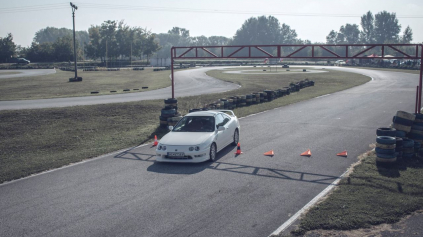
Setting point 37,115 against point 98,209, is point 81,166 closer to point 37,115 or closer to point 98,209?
point 98,209

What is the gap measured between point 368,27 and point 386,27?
32.7 feet

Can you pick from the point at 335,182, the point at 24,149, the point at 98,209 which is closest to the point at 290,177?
the point at 335,182

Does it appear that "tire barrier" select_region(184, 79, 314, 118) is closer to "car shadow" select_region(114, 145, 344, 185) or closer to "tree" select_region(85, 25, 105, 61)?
"car shadow" select_region(114, 145, 344, 185)

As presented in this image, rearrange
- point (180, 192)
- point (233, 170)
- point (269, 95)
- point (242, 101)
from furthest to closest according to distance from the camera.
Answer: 1. point (269, 95)
2. point (242, 101)
3. point (233, 170)
4. point (180, 192)

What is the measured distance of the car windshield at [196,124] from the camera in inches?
526

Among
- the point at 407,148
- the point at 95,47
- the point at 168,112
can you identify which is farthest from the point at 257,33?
the point at 407,148

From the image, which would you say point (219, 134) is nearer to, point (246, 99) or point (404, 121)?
point (404, 121)

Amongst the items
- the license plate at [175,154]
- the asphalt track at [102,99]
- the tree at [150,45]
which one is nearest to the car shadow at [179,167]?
the license plate at [175,154]

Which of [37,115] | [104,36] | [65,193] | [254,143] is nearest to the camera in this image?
[65,193]

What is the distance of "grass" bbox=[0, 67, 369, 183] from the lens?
13.6 m

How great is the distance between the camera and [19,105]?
26.2 m

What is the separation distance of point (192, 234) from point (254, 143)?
8.34 m

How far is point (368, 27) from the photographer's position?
18750cm

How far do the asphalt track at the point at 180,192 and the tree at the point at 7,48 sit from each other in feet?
352
